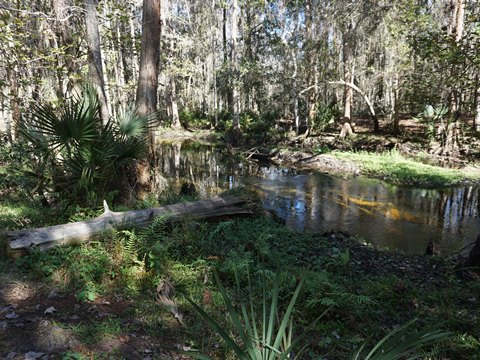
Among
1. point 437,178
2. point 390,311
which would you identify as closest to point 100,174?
point 390,311

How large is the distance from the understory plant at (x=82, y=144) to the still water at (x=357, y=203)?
3.16 m

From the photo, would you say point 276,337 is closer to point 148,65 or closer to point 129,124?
point 129,124

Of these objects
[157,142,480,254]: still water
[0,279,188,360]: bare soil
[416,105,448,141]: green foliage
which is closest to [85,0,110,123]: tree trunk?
[157,142,480,254]: still water

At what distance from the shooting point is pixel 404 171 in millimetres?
16062

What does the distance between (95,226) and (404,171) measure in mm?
14998

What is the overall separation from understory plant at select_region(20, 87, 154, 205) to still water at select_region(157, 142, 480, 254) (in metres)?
3.16

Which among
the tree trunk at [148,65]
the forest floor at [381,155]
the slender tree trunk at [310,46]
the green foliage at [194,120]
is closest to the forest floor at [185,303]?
the tree trunk at [148,65]

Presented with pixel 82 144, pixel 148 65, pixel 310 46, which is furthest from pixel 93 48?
pixel 310 46

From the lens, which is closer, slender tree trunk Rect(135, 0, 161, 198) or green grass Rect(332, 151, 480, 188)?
slender tree trunk Rect(135, 0, 161, 198)

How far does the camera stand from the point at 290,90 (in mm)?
24922

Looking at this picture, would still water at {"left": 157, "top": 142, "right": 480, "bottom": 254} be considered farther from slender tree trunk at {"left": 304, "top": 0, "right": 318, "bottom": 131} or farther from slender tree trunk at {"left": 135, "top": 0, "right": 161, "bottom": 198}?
slender tree trunk at {"left": 304, "top": 0, "right": 318, "bottom": 131}

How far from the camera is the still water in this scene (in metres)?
9.25

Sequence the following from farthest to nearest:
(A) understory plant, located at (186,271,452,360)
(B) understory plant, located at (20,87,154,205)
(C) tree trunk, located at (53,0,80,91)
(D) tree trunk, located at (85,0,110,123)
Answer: (C) tree trunk, located at (53,0,80,91), (D) tree trunk, located at (85,0,110,123), (B) understory plant, located at (20,87,154,205), (A) understory plant, located at (186,271,452,360)

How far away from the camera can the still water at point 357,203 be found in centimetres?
925
